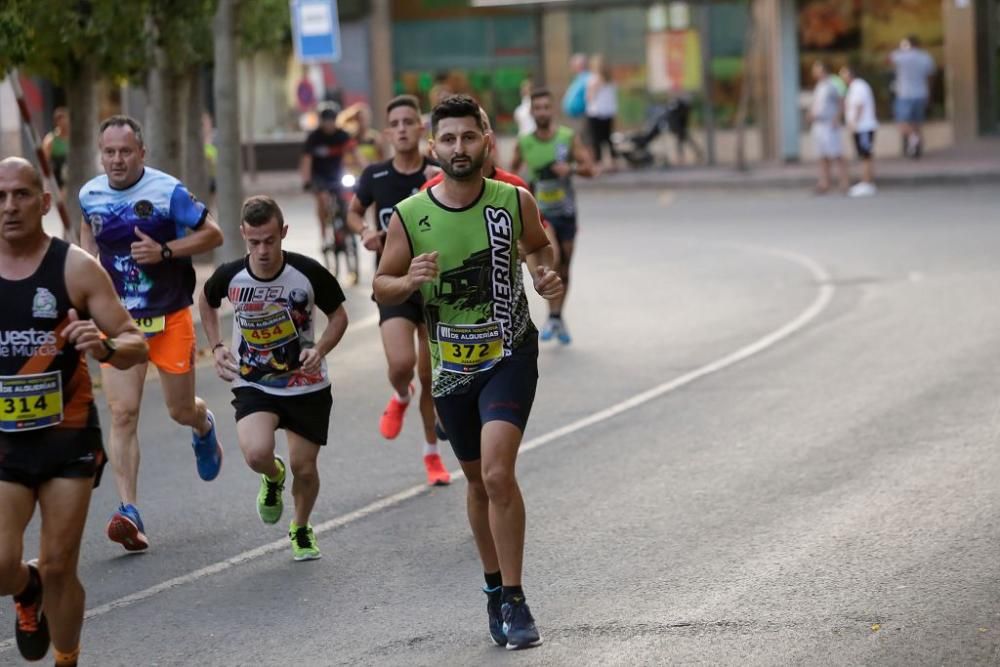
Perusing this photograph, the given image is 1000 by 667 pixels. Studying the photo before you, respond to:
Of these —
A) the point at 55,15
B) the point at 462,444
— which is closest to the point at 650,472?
the point at 462,444

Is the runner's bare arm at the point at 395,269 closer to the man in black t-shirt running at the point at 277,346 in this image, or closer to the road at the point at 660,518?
the man in black t-shirt running at the point at 277,346

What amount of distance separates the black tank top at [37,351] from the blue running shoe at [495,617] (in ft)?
5.54

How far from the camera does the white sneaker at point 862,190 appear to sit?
2847 cm

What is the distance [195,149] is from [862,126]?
1160 centimetres

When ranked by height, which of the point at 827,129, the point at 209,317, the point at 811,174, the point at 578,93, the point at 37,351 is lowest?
the point at 811,174

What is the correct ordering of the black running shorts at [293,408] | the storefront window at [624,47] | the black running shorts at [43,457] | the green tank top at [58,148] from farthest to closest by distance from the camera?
the storefront window at [624,47], the green tank top at [58,148], the black running shorts at [293,408], the black running shorts at [43,457]

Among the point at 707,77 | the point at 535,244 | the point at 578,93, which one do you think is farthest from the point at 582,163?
the point at 578,93

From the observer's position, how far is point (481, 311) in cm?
677

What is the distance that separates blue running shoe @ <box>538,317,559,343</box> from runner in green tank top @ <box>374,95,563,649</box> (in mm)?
8098

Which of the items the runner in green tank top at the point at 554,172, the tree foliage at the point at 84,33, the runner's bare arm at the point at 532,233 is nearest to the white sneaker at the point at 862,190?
the tree foliage at the point at 84,33

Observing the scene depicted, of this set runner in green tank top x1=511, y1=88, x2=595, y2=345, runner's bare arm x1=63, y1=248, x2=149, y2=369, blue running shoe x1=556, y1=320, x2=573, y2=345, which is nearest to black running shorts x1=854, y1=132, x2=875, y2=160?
runner in green tank top x1=511, y1=88, x2=595, y2=345

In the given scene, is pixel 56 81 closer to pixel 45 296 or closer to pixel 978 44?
pixel 45 296

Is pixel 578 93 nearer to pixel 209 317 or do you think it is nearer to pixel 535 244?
pixel 209 317

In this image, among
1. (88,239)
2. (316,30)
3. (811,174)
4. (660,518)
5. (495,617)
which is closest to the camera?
(495,617)
